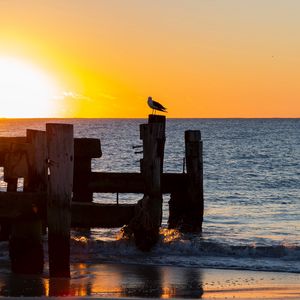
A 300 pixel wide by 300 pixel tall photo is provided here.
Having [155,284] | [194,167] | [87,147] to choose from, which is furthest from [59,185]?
[194,167]

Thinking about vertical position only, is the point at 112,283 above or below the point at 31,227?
below

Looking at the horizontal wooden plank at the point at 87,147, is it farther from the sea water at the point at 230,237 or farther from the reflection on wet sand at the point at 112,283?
the reflection on wet sand at the point at 112,283

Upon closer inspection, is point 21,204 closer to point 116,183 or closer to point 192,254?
point 192,254

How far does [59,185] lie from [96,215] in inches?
48.1

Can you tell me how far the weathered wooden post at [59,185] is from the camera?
35.8ft

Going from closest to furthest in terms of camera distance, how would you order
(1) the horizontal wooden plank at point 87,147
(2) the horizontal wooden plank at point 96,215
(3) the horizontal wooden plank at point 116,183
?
(2) the horizontal wooden plank at point 96,215
(1) the horizontal wooden plank at point 87,147
(3) the horizontal wooden plank at point 116,183

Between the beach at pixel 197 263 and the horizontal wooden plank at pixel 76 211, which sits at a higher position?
the horizontal wooden plank at pixel 76 211

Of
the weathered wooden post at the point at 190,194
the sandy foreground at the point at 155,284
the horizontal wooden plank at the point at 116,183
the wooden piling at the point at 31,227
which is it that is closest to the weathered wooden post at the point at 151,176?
the horizontal wooden plank at the point at 116,183

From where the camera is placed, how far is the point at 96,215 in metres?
12.0

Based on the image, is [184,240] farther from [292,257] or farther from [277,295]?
[277,295]

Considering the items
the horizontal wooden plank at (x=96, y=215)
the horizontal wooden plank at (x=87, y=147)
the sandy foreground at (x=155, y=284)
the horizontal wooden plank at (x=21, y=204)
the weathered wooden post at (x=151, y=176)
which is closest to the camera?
the sandy foreground at (x=155, y=284)

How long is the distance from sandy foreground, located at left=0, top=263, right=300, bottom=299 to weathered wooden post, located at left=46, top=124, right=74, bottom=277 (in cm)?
57

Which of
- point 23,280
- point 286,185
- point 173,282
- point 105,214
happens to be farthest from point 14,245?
point 286,185

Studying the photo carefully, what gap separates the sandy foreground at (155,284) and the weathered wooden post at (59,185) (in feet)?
1.87
